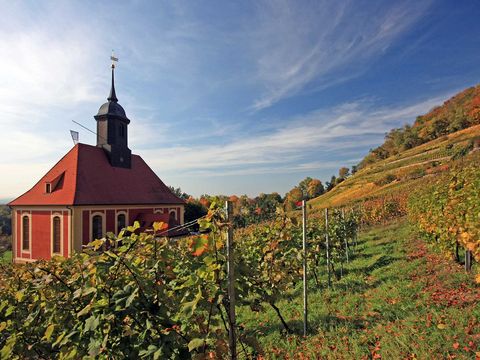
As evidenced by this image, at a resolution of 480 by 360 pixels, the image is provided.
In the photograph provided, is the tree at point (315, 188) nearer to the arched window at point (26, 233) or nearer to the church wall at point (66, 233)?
the church wall at point (66, 233)

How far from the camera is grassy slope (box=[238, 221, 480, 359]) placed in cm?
411

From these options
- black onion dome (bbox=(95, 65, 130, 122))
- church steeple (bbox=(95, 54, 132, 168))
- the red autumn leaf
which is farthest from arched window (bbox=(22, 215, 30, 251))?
the red autumn leaf

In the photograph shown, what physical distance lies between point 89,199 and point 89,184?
1.79m

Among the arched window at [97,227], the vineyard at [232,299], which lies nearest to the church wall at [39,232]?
the arched window at [97,227]

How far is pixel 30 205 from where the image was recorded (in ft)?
76.3

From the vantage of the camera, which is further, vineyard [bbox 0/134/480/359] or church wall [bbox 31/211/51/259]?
church wall [bbox 31/211/51/259]

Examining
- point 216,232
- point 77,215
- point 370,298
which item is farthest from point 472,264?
point 77,215

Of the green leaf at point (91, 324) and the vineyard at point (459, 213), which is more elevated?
the vineyard at point (459, 213)

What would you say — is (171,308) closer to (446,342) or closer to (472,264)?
(446,342)

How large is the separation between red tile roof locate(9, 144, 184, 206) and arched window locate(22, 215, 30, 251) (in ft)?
5.07

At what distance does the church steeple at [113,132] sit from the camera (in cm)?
2719

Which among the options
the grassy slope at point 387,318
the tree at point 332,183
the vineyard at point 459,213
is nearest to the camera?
the grassy slope at point 387,318

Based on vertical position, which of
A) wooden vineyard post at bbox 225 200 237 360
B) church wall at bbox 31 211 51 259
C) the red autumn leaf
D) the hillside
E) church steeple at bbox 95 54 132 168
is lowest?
church wall at bbox 31 211 51 259

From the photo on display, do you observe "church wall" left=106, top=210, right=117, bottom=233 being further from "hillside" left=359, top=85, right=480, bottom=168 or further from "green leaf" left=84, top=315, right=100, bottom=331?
"hillside" left=359, top=85, right=480, bottom=168
